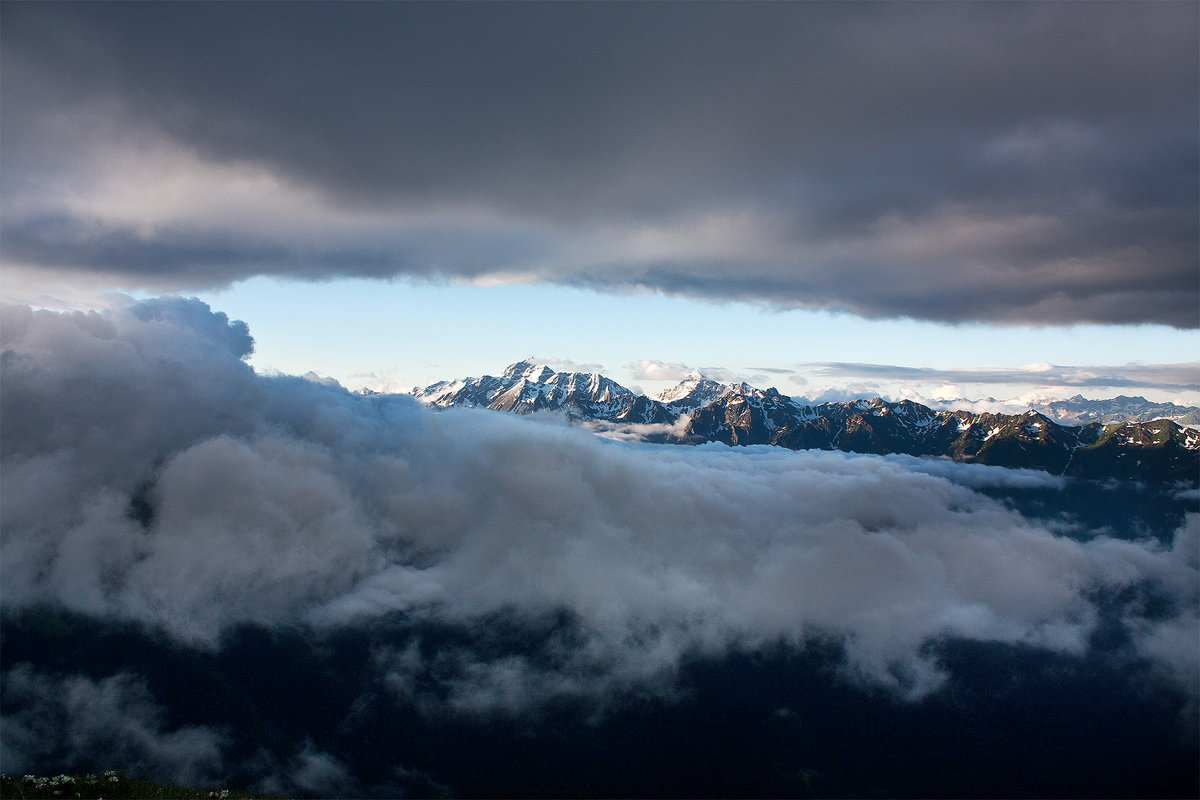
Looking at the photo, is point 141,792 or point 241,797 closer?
point 141,792

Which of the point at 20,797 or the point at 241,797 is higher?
the point at 20,797

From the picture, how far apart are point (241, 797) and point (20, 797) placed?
16.4 m

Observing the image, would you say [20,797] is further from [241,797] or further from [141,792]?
[241,797]

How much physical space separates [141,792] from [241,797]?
8.86m

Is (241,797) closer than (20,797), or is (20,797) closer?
(20,797)

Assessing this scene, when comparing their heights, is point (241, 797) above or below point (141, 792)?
below

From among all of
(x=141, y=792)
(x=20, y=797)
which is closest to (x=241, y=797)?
(x=141, y=792)

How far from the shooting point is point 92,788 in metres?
46.8

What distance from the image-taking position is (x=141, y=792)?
4741 cm

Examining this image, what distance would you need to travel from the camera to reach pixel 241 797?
53.1 metres

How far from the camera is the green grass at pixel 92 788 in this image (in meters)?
45.5

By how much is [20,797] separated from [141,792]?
8.47 meters

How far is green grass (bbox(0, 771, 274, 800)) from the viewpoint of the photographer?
45.5 metres

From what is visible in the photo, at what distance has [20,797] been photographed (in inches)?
1773
